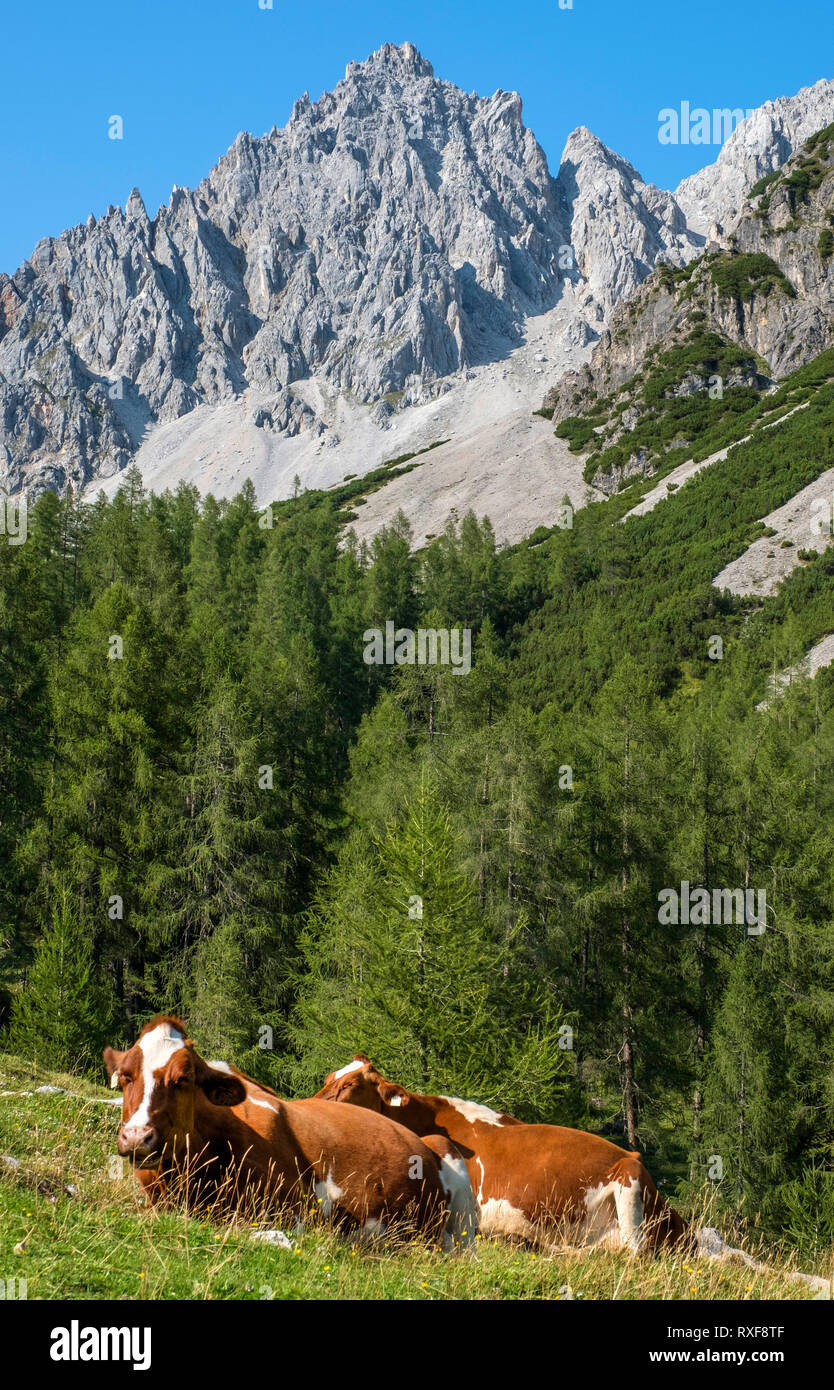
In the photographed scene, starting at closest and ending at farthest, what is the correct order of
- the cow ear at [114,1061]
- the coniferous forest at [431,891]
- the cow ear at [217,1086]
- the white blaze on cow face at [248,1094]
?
the cow ear at [114,1061] < the cow ear at [217,1086] < the white blaze on cow face at [248,1094] < the coniferous forest at [431,891]

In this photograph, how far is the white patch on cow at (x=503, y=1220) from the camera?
7.44 metres

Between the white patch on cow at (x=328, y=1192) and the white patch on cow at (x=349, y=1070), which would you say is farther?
the white patch on cow at (x=349, y=1070)

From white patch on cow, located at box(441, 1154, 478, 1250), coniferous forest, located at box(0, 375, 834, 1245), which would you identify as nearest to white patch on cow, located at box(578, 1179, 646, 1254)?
white patch on cow, located at box(441, 1154, 478, 1250)

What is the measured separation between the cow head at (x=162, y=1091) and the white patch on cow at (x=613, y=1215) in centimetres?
359

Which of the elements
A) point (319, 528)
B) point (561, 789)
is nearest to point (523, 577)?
point (319, 528)

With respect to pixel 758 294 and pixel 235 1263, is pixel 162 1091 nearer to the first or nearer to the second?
pixel 235 1263

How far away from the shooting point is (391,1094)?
8.28m

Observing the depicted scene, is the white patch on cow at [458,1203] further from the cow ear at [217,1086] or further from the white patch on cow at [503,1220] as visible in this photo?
the cow ear at [217,1086]

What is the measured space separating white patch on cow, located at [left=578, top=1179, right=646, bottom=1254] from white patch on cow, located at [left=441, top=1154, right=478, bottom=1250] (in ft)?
3.61

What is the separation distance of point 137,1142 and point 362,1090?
10.0 ft

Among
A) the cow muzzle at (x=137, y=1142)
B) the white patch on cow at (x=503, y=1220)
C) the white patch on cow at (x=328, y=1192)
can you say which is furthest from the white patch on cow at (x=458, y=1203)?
the cow muzzle at (x=137, y=1142)
